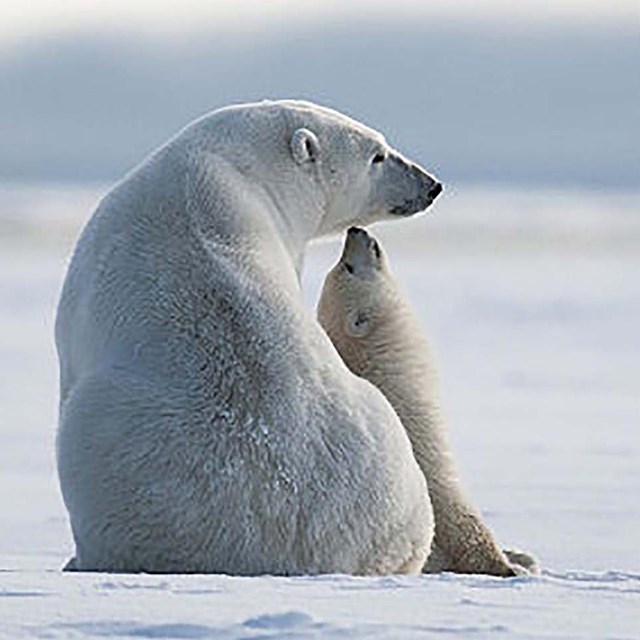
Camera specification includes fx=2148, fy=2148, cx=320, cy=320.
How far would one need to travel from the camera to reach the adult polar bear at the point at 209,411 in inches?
149

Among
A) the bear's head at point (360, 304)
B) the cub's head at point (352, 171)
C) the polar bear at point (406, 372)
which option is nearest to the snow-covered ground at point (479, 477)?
the polar bear at point (406, 372)

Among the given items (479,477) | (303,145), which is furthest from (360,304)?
(479,477)

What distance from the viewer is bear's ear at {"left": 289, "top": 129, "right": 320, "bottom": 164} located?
14.2ft

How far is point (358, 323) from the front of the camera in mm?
4684

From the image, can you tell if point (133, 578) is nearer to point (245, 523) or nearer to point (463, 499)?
point (245, 523)

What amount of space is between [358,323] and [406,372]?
6.2 inches

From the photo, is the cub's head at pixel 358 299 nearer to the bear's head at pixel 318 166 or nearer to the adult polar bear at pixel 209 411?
the bear's head at pixel 318 166

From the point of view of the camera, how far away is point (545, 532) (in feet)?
19.1

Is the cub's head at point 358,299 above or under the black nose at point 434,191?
under

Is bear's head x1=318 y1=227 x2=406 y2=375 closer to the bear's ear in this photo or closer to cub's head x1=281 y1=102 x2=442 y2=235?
cub's head x1=281 y1=102 x2=442 y2=235

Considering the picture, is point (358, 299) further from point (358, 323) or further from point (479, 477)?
point (479, 477)

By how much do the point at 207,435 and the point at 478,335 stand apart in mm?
9384

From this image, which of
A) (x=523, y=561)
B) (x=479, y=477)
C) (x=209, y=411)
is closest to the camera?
(x=209, y=411)

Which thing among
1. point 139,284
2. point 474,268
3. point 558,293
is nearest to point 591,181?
point 474,268
